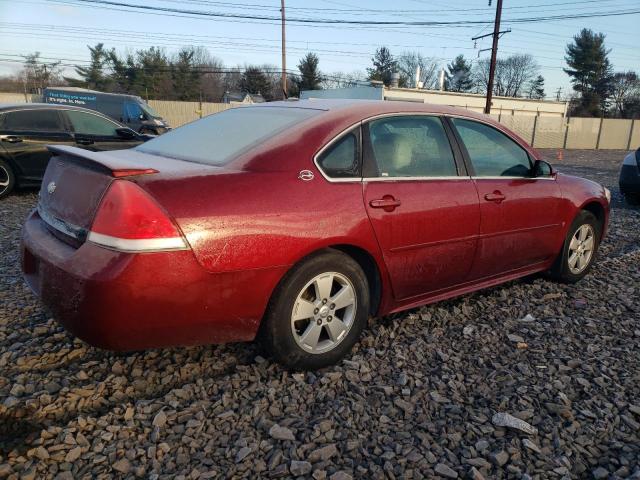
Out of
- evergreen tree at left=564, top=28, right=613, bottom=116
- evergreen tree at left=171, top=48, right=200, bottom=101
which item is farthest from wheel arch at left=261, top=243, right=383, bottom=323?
evergreen tree at left=564, top=28, right=613, bottom=116

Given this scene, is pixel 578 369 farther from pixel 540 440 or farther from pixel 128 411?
pixel 128 411

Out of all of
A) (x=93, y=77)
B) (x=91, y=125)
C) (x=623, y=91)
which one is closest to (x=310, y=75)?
(x=93, y=77)

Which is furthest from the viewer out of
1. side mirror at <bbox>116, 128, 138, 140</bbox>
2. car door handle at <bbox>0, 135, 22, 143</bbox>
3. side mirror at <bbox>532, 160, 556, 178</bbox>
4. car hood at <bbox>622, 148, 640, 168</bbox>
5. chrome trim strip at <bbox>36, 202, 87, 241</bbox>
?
car hood at <bbox>622, 148, 640, 168</bbox>

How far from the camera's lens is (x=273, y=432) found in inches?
87.4

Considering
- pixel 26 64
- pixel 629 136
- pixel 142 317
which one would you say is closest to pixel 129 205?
pixel 142 317

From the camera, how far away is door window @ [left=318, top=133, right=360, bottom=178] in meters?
2.71

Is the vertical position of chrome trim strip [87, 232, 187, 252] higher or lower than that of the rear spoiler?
lower

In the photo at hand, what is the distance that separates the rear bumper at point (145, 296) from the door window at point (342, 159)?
656 mm

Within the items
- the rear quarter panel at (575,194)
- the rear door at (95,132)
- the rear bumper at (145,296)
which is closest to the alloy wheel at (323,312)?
the rear bumper at (145,296)

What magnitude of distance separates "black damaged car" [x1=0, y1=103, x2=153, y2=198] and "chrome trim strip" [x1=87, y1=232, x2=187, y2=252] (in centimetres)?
610

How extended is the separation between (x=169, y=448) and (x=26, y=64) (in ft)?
193

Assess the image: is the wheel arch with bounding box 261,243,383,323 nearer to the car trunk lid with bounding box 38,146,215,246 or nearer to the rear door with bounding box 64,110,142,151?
the car trunk lid with bounding box 38,146,215,246

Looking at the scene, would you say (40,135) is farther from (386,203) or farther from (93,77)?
(93,77)

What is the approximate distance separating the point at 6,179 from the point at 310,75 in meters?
55.3
